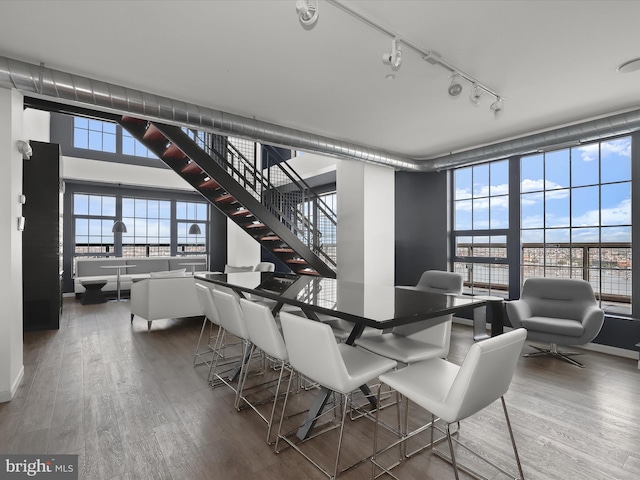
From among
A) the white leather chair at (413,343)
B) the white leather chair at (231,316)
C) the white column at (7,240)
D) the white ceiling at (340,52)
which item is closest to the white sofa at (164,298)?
the white column at (7,240)

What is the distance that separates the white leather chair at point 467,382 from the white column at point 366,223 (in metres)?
3.86

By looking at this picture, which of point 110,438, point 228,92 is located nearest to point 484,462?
point 110,438

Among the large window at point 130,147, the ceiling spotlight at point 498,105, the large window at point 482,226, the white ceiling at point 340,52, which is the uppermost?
the large window at point 130,147

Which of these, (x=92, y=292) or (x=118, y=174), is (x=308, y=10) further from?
(x=118, y=174)

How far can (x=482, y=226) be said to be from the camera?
557cm

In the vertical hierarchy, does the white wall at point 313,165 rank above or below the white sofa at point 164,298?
above

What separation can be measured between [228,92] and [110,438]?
300cm

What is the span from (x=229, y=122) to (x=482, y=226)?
4159 mm

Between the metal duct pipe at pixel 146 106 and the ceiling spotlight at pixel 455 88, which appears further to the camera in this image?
the ceiling spotlight at pixel 455 88

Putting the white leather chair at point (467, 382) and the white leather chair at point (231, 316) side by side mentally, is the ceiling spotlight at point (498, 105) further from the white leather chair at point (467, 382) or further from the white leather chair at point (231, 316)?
the white leather chair at point (231, 316)

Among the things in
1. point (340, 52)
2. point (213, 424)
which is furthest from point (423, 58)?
point (213, 424)

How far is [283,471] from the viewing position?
196cm

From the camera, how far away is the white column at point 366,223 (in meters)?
5.75

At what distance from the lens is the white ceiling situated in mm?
2182
